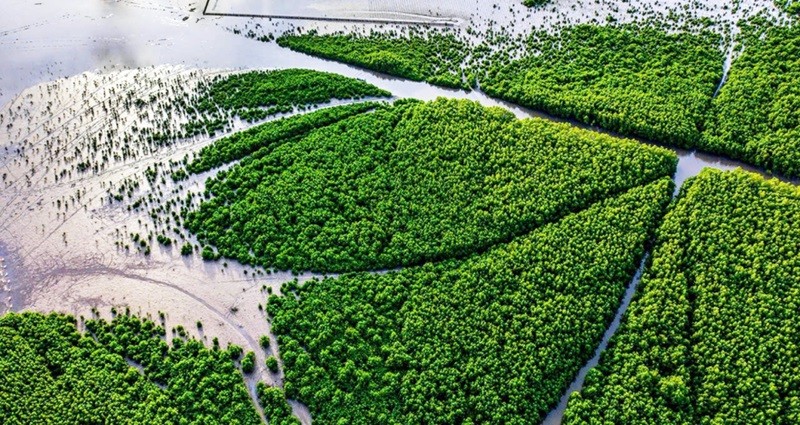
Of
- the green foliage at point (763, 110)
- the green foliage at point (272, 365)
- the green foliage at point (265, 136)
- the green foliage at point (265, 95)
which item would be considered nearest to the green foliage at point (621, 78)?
the green foliage at point (763, 110)

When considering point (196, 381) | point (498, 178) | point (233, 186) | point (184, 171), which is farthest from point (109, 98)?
point (498, 178)

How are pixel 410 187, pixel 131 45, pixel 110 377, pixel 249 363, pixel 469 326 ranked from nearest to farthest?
pixel 110 377 < pixel 249 363 < pixel 469 326 < pixel 410 187 < pixel 131 45

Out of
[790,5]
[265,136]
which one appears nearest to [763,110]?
[790,5]

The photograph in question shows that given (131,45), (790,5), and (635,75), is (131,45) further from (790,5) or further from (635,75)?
(790,5)

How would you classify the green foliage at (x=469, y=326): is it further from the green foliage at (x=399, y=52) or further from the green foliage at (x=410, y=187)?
the green foliage at (x=399, y=52)

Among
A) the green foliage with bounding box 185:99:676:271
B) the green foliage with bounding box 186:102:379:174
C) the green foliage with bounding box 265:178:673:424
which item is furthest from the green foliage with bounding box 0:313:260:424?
the green foliage with bounding box 186:102:379:174

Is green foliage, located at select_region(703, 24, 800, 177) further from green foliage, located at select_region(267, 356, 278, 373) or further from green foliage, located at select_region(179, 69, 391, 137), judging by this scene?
green foliage, located at select_region(267, 356, 278, 373)
